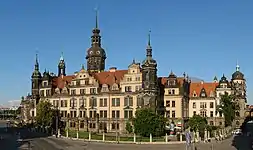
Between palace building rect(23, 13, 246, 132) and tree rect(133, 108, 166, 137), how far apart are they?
13.6 m

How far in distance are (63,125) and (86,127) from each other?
8.35 metres

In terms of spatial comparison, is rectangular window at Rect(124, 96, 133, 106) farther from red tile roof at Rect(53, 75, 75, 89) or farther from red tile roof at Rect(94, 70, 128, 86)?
red tile roof at Rect(53, 75, 75, 89)

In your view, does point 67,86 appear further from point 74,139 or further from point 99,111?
point 74,139

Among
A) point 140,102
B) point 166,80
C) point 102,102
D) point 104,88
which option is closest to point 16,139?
point 102,102

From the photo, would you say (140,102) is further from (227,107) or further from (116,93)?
(227,107)

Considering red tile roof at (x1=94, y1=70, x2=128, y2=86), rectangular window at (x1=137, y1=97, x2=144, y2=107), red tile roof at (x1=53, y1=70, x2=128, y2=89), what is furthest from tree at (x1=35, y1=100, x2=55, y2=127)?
rectangular window at (x1=137, y1=97, x2=144, y2=107)

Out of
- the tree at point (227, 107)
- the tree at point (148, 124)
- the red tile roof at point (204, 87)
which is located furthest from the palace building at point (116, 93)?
the tree at point (148, 124)

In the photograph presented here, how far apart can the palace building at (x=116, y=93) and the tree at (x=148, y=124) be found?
13.6m

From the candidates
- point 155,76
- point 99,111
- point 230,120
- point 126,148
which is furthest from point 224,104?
point 126,148

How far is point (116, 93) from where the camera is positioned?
307ft

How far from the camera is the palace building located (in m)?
90.6

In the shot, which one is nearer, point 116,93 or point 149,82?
point 149,82

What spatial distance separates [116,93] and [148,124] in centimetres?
2208

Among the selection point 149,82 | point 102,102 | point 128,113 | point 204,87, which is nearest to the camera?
point 149,82
